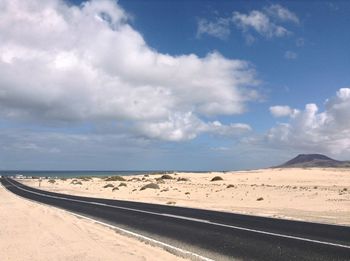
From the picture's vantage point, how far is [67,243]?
539 inches

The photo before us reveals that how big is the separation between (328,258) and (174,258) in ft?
11.9

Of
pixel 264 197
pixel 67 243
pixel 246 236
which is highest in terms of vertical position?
pixel 264 197

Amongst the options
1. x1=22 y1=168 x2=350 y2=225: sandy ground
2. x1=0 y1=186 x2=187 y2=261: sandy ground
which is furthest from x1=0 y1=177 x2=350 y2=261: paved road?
x1=22 y1=168 x2=350 y2=225: sandy ground

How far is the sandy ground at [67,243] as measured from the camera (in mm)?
11719

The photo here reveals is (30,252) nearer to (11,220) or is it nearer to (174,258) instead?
(174,258)

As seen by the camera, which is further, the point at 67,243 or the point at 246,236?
the point at 246,236

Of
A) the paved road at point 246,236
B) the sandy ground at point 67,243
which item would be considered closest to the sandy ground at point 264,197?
the paved road at point 246,236

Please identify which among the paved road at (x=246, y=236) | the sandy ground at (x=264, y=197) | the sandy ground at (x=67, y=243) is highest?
the sandy ground at (x=264, y=197)

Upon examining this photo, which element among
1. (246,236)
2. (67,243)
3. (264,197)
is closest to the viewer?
(67,243)

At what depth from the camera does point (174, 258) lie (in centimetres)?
1177

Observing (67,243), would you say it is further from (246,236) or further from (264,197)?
(264,197)

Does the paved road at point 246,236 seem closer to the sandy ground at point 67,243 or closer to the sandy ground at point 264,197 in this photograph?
the sandy ground at point 67,243

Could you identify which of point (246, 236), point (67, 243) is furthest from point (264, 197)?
point (67, 243)

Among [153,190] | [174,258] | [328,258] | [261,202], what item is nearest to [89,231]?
[174,258]
